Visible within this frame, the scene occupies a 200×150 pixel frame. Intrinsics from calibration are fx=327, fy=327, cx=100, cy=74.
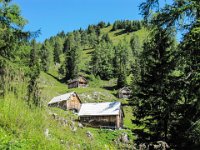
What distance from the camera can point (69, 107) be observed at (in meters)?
81.0

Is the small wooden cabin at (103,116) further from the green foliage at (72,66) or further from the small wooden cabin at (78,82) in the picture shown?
the green foliage at (72,66)

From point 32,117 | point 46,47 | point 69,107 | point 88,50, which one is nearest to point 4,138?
point 32,117

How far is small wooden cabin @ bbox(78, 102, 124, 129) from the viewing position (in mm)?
65625

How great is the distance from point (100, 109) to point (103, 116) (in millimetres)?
2184

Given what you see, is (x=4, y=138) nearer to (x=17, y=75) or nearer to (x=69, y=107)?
(x=17, y=75)

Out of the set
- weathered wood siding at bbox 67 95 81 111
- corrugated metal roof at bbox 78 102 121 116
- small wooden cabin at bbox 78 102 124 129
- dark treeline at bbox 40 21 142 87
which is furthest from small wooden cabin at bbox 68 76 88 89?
small wooden cabin at bbox 78 102 124 129

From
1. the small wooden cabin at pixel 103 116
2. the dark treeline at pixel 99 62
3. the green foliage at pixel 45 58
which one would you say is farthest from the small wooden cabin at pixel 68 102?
the green foliage at pixel 45 58

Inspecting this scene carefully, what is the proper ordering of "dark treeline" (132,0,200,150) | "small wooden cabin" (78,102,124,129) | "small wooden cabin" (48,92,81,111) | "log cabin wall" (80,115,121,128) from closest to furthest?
"dark treeline" (132,0,200,150) → "log cabin wall" (80,115,121,128) → "small wooden cabin" (78,102,124,129) → "small wooden cabin" (48,92,81,111)

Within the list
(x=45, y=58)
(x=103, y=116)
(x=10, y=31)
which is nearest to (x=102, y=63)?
(x=45, y=58)

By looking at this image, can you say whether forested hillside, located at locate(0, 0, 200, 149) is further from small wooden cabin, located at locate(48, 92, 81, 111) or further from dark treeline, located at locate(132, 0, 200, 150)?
small wooden cabin, located at locate(48, 92, 81, 111)

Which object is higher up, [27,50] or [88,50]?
[88,50]

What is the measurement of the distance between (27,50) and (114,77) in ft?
328

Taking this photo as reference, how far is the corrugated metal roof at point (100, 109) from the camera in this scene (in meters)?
66.6

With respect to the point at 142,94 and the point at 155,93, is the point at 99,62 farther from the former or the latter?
the point at 155,93
